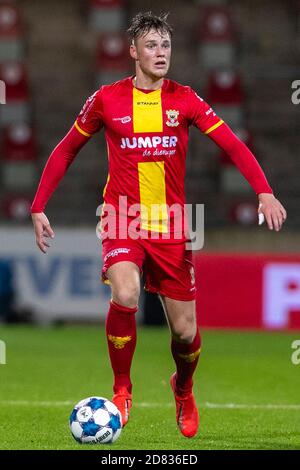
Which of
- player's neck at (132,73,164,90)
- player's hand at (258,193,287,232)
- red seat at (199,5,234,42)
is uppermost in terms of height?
red seat at (199,5,234,42)

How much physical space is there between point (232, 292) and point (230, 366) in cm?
337

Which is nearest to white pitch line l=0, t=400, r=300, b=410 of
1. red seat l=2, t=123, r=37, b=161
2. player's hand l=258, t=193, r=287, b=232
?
player's hand l=258, t=193, r=287, b=232

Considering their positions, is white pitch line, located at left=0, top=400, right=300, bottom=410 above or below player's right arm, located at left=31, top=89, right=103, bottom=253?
below

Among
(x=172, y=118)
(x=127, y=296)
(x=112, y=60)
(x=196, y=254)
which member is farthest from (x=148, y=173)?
(x=112, y=60)

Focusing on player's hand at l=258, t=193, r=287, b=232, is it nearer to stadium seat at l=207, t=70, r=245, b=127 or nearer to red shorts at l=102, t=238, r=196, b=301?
red shorts at l=102, t=238, r=196, b=301

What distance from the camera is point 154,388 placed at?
8422 mm

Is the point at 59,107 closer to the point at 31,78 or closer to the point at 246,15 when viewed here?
the point at 31,78

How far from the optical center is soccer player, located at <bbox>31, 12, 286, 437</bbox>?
6012mm

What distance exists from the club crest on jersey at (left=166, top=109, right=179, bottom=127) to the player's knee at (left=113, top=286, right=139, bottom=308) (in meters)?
0.85

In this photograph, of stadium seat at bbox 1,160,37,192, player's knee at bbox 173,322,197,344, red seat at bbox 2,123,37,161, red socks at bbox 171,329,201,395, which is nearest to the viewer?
player's knee at bbox 173,322,197,344

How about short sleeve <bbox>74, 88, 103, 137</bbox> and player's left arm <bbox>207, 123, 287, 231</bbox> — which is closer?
player's left arm <bbox>207, 123, 287, 231</bbox>

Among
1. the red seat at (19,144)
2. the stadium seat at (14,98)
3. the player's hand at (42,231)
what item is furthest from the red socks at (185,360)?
the stadium seat at (14,98)

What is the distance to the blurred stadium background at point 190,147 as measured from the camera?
13.3 m

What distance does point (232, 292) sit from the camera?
1328cm
